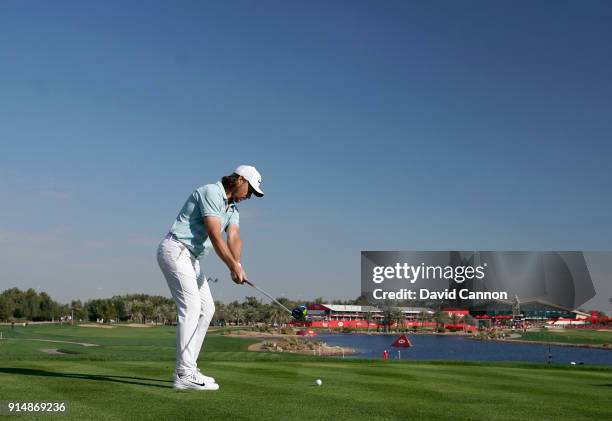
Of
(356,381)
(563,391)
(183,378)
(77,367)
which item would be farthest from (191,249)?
(563,391)

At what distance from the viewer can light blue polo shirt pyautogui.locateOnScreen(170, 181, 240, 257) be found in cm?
827

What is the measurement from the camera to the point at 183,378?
8.18 metres

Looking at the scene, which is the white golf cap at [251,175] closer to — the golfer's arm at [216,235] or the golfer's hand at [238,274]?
the golfer's arm at [216,235]

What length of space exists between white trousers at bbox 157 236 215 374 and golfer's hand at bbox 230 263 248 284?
0.53 m

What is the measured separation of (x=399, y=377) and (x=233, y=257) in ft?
14.6

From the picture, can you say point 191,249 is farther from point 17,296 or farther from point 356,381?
point 17,296

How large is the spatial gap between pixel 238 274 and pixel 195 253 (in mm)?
704

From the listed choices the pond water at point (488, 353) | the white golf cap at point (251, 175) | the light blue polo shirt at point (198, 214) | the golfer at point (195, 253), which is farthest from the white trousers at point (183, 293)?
the pond water at point (488, 353)

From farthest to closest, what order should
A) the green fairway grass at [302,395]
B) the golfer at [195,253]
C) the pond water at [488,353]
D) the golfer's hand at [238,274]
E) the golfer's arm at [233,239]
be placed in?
the pond water at [488,353] < the golfer's arm at [233,239] < the golfer's hand at [238,274] < the golfer at [195,253] < the green fairway grass at [302,395]

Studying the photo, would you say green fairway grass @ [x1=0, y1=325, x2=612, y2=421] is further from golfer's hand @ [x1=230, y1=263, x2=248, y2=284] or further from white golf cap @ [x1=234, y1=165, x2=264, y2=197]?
white golf cap @ [x1=234, y1=165, x2=264, y2=197]

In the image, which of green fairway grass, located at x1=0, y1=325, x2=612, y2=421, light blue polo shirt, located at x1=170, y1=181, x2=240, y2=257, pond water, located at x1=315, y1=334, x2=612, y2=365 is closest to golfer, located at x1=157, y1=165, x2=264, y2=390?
light blue polo shirt, located at x1=170, y1=181, x2=240, y2=257

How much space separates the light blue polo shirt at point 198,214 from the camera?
8273mm

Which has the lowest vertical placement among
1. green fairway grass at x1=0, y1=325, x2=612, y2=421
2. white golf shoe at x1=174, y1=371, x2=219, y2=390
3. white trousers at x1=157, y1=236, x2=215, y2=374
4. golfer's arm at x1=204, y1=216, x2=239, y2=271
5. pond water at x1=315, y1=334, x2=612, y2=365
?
pond water at x1=315, y1=334, x2=612, y2=365

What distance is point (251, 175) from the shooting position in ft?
28.4
